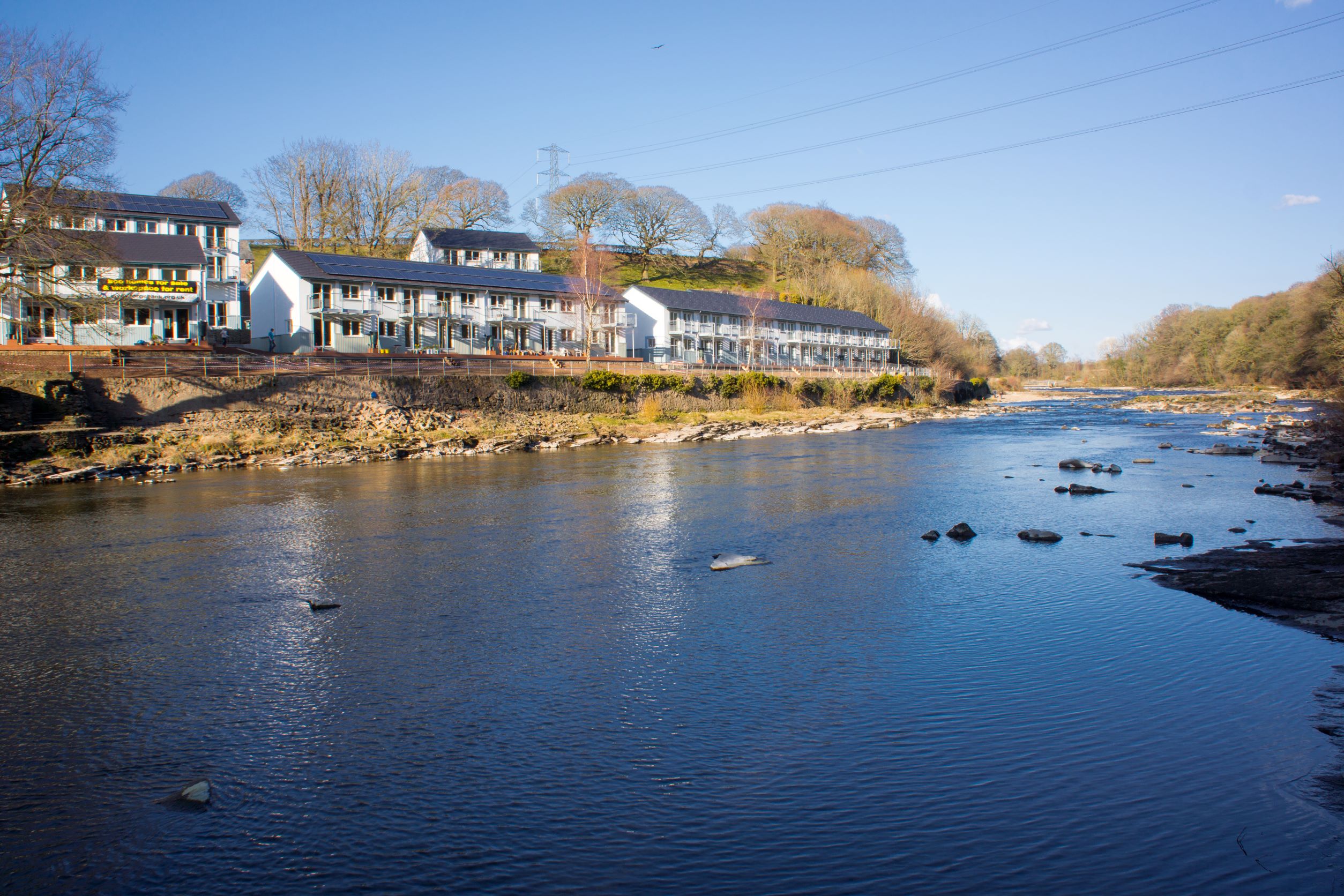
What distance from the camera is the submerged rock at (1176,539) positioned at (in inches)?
627

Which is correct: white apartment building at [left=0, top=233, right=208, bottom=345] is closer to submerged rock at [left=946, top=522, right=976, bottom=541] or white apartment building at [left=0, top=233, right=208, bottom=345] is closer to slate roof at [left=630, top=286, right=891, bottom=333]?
submerged rock at [left=946, top=522, right=976, bottom=541]

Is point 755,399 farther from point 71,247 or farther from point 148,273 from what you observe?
point 71,247

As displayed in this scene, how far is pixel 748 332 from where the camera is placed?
80500 mm

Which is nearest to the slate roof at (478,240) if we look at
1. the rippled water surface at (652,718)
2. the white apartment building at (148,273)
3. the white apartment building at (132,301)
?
the white apartment building at (148,273)

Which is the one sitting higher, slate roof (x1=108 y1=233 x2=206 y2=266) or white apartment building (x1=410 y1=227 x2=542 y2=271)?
white apartment building (x1=410 y1=227 x2=542 y2=271)

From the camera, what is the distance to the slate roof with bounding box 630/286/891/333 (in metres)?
74.9

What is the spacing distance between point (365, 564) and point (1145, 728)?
1298cm

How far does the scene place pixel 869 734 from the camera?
7992 mm

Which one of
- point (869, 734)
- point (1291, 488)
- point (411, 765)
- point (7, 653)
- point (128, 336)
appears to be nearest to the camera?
point (411, 765)

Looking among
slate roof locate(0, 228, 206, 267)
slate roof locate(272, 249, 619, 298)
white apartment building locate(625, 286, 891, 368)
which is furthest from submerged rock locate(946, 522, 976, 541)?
white apartment building locate(625, 286, 891, 368)

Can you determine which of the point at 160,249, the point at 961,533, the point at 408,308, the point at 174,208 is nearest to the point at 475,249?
the point at 408,308

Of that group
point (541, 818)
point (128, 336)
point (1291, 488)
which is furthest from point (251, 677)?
point (128, 336)

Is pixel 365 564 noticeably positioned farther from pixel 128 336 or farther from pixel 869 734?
pixel 128 336

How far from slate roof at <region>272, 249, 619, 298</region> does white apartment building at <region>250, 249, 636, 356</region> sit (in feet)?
0.29
